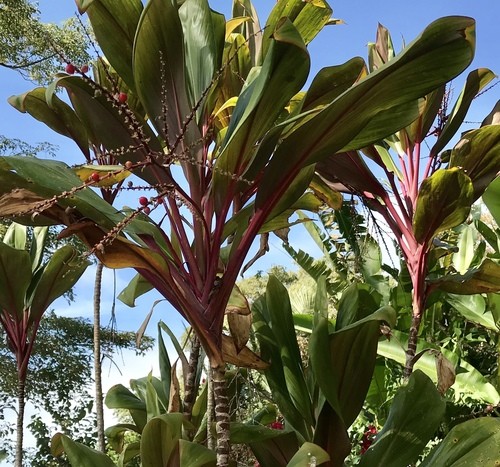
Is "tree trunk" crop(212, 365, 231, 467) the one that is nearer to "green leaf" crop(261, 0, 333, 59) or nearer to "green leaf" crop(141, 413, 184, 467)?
"green leaf" crop(141, 413, 184, 467)

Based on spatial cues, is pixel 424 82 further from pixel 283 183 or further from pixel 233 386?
pixel 233 386

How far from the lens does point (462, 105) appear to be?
86.2 inches

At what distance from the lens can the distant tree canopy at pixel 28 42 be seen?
7992 millimetres

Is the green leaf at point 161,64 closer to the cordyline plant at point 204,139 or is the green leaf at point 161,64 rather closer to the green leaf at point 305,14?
the cordyline plant at point 204,139

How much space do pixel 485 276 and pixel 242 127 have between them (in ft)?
3.51

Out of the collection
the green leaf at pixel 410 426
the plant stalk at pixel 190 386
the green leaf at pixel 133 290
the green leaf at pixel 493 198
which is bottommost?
the green leaf at pixel 410 426

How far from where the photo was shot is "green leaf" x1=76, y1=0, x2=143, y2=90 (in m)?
1.56

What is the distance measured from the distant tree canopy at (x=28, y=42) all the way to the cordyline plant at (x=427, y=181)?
6.40 meters

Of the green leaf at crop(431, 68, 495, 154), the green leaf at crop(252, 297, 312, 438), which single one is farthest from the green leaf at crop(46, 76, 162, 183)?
the green leaf at crop(431, 68, 495, 154)

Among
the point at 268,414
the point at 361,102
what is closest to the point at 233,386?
the point at 268,414

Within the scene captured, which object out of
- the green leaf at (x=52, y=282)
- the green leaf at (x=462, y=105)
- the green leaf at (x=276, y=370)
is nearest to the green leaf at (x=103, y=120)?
the green leaf at (x=276, y=370)

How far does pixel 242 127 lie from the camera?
1.31 m

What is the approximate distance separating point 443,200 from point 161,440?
1.04 m

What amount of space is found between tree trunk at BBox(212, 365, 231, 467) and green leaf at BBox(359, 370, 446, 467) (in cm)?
35
